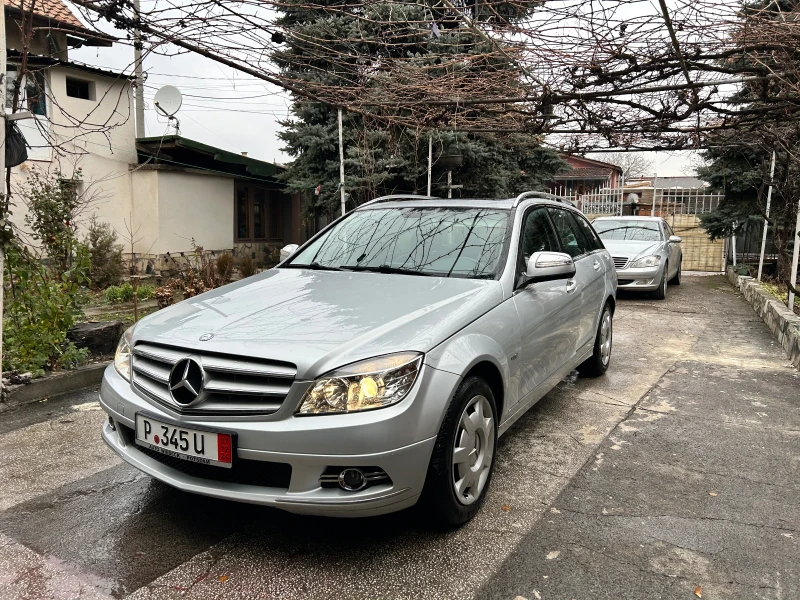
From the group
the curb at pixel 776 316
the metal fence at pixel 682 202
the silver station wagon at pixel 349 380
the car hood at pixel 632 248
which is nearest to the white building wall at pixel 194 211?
the car hood at pixel 632 248

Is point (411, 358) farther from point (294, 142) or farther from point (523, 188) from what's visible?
point (523, 188)

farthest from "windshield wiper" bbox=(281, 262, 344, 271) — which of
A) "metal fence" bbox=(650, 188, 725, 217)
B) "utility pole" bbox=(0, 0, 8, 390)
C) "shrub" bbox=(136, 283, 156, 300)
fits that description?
"metal fence" bbox=(650, 188, 725, 217)

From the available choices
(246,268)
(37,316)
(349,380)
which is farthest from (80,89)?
(349,380)

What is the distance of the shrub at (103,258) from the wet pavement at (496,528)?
7.33m

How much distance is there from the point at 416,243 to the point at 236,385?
5.92 feet

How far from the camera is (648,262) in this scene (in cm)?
1093

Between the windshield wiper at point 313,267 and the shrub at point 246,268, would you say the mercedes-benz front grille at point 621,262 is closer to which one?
the shrub at point 246,268

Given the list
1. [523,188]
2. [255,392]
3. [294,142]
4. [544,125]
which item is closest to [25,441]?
[255,392]

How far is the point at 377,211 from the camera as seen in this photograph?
180 inches

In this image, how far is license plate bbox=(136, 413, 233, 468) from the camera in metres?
2.52

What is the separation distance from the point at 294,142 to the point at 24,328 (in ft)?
28.6

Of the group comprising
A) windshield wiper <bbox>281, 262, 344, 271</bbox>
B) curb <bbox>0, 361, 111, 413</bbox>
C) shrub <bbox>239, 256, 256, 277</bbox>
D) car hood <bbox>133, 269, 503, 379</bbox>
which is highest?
windshield wiper <bbox>281, 262, 344, 271</bbox>

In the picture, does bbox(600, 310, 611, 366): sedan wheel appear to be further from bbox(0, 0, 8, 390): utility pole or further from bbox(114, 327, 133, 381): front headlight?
bbox(0, 0, 8, 390): utility pole

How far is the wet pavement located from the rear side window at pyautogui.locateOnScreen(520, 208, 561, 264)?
130 centimetres
